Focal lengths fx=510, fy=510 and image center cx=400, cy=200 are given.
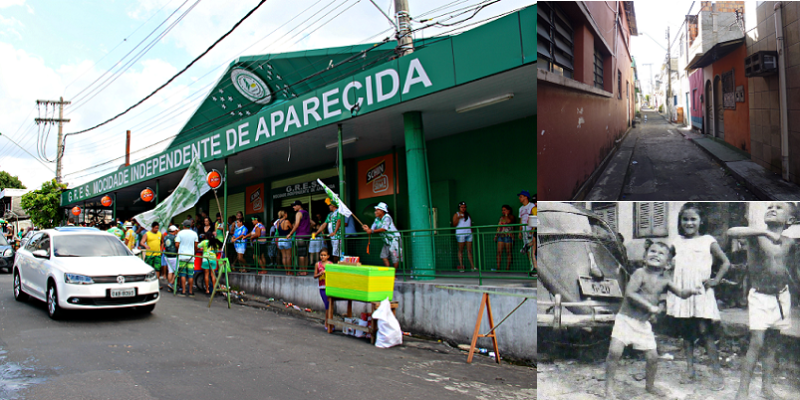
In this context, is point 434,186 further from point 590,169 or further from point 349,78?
point 590,169

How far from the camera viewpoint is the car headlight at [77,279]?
7.87 m

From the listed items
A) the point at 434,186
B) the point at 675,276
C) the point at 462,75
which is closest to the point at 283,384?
the point at 675,276

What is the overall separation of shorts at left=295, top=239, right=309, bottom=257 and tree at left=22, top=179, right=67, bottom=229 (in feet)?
91.0

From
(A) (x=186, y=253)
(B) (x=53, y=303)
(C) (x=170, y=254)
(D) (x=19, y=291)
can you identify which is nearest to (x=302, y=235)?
(A) (x=186, y=253)

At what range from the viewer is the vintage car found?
2.31 metres

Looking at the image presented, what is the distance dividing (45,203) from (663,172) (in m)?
37.8

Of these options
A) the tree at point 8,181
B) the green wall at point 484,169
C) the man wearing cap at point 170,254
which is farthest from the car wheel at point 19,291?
the tree at point 8,181

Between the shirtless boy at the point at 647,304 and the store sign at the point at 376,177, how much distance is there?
10.6 metres

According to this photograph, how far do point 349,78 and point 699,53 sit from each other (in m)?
8.00

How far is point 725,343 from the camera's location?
2.25 metres

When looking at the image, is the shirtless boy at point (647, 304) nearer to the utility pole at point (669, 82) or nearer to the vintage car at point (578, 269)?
the vintage car at point (578, 269)

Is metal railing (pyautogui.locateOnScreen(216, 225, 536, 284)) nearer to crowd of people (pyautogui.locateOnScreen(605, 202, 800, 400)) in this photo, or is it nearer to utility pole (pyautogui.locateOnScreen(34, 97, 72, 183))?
crowd of people (pyautogui.locateOnScreen(605, 202, 800, 400))

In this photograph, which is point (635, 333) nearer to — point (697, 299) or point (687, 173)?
point (697, 299)

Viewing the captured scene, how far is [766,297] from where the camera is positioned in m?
2.21
